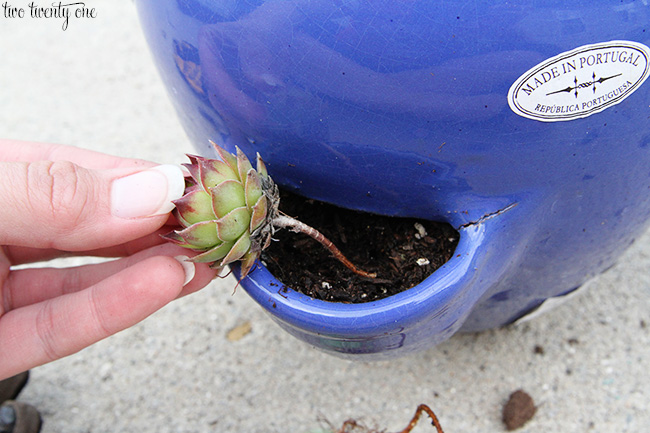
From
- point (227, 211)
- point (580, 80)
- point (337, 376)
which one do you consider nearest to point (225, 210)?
point (227, 211)

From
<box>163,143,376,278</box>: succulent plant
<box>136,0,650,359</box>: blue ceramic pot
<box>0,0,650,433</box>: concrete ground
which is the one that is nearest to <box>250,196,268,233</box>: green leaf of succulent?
<box>163,143,376,278</box>: succulent plant

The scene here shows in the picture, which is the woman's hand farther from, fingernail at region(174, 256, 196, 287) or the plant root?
the plant root

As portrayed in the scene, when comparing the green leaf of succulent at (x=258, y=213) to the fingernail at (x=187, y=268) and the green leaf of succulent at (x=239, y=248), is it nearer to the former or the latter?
the green leaf of succulent at (x=239, y=248)

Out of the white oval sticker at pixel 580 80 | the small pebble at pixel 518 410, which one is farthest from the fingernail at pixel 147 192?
the small pebble at pixel 518 410

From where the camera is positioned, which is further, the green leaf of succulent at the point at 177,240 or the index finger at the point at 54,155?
the index finger at the point at 54,155

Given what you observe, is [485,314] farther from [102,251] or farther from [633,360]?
[102,251]

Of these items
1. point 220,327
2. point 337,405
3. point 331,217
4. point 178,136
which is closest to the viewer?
point 331,217

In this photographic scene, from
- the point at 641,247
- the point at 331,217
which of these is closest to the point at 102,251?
the point at 331,217
